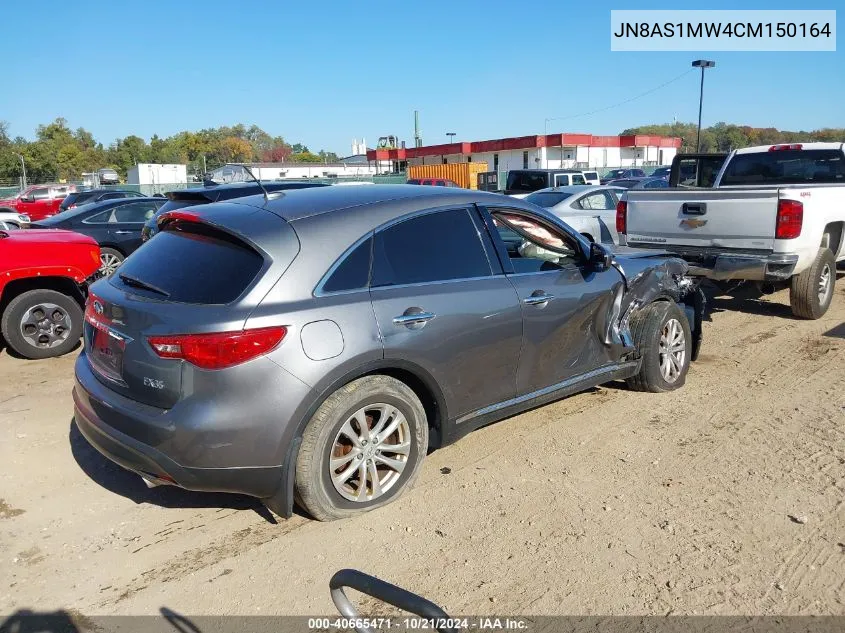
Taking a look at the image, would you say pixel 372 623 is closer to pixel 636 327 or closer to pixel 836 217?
pixel 636 327

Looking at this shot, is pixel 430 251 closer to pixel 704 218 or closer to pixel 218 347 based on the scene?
pixel 218 347

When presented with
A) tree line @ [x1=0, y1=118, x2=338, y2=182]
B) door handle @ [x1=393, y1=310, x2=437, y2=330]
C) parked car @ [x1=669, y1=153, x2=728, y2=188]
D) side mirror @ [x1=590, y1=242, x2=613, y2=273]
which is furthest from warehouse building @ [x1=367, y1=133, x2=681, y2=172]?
door handle @ [x1=393, y1=310, x2=437, y2=330]

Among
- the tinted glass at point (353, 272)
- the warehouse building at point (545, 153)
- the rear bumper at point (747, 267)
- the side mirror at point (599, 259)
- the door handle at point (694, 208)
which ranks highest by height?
the warehouse building at point (545, 153)

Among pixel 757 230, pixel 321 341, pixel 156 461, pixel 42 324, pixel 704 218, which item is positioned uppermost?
pixel 704 218

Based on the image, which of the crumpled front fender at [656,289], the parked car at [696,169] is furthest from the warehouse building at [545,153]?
the crumpled front fender at [656,289]

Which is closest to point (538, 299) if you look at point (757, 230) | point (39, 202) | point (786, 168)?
point (757, 230)

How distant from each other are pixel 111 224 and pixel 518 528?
10123 millimetres

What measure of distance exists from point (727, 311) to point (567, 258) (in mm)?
4697

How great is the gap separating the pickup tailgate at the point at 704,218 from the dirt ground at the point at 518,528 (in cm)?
255

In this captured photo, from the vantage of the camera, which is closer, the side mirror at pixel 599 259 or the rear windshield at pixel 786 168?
the side mirror at pixel 599 259

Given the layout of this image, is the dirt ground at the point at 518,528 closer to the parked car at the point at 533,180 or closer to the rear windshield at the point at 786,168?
the rear windshield at the point at 786,168

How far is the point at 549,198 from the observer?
12.2 meters

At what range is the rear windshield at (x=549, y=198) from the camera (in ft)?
39.2

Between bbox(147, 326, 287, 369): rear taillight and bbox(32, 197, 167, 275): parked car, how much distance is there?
8395 mm
